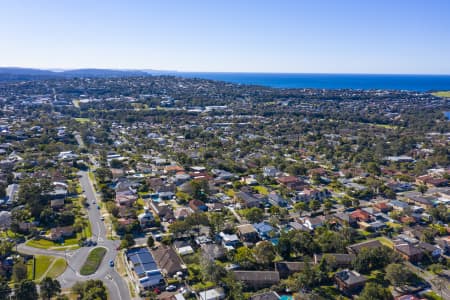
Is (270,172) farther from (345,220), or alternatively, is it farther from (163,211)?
(163,211)

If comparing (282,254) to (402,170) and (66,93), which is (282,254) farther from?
(66,93)

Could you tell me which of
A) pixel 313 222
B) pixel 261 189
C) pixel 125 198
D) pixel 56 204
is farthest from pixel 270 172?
pixel 56 204

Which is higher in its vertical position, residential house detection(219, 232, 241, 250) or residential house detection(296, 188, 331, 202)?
residential house detection(296, 188, 331, 202)

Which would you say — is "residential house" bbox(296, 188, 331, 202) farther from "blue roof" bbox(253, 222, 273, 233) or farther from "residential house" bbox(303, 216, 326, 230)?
"blue roof" bbox(253, 222, 273, 233)

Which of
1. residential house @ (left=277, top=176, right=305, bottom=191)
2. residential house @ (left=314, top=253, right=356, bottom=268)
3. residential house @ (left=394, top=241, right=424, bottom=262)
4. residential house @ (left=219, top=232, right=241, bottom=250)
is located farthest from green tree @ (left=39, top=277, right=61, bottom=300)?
residential house @ (left=277, top=176, right=305, bottom=191)

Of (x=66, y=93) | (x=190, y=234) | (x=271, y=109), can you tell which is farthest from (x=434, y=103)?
(x=66, y=93)
